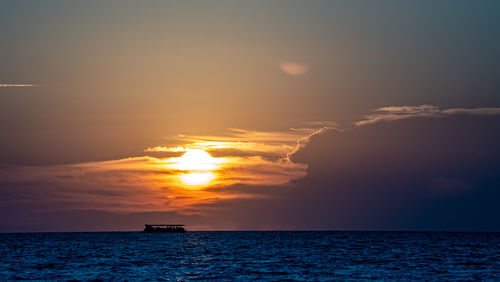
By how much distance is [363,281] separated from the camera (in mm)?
67688

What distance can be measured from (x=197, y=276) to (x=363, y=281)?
19189mm

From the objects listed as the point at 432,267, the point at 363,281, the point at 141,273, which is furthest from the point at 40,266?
the point at 432,267

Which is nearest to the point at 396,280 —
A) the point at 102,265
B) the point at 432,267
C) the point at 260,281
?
the point at 260,281

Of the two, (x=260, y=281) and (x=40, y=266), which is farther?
(x=40, y=266)

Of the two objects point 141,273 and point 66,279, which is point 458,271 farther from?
point 66,279

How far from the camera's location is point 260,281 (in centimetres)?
6694

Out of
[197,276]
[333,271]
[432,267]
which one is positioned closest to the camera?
[197,276]

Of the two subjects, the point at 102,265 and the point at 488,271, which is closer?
the point at 488,271

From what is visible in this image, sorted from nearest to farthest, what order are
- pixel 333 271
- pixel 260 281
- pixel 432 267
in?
pixel 260 281 → pixel 333 271 → pixel 432 267

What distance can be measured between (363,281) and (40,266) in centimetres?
4825

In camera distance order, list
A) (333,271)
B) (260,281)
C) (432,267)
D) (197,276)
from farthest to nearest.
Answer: (432,267)
(333,271)
(197,276)
(260,281)

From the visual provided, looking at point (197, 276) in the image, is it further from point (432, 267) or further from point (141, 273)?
point (432, 267)

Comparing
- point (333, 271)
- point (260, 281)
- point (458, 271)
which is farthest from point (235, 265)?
point (458, 271)

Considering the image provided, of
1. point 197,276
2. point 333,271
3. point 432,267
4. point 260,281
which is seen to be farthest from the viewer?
point 432,267
